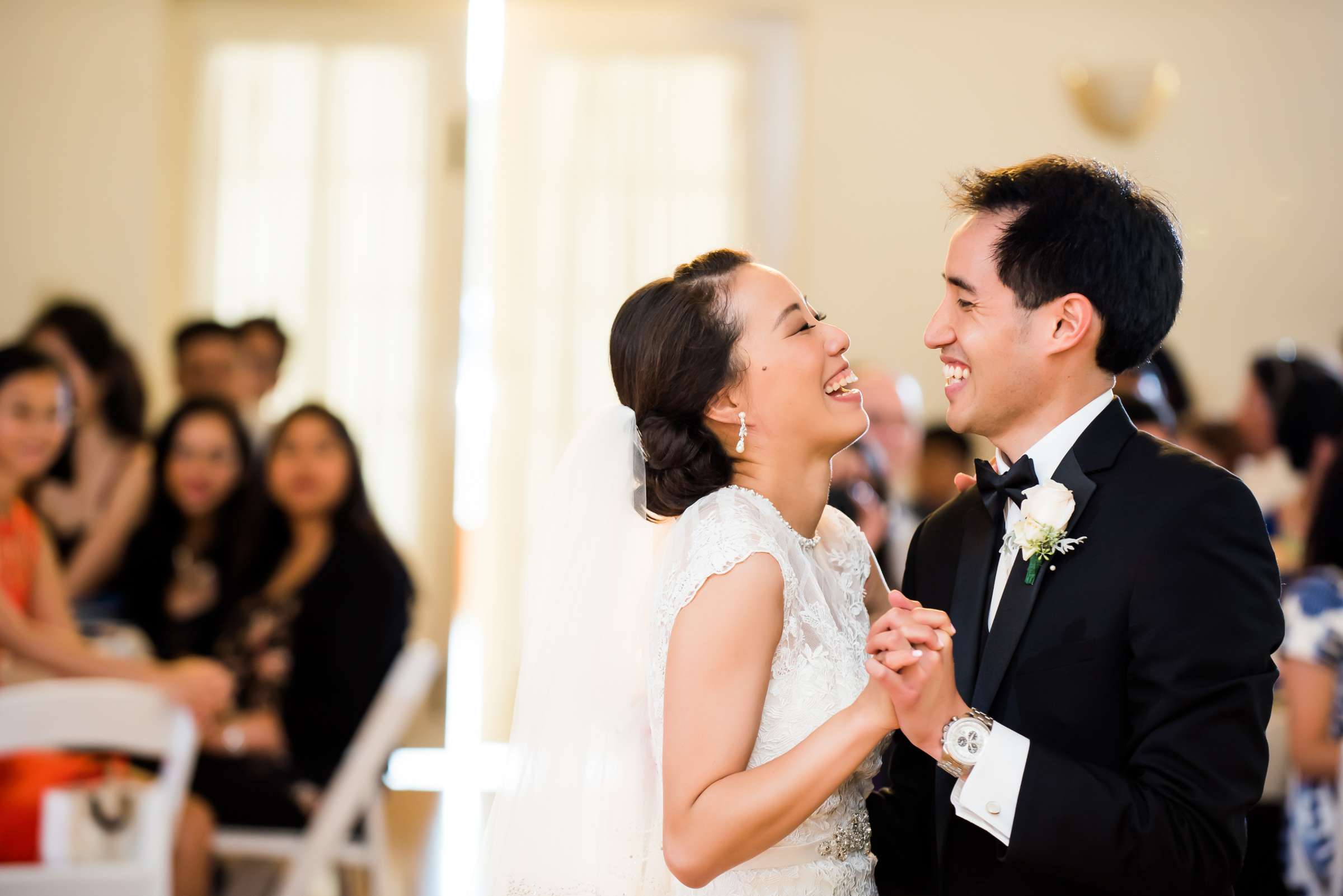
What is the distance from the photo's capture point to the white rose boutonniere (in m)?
1.47

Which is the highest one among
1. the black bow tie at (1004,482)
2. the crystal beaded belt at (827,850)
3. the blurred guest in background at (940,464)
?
the black bow tie at (1004,482)

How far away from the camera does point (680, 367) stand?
1.84 meters

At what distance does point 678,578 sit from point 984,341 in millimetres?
511

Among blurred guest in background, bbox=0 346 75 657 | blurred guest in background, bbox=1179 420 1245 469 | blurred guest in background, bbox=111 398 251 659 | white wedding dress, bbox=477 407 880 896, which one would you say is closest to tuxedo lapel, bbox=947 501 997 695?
white wedding dress, bbox=477 407 880 896

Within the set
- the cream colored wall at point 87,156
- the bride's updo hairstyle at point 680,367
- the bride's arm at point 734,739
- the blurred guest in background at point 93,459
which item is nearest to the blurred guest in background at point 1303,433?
the bride's updo hairstyle at point 680,367

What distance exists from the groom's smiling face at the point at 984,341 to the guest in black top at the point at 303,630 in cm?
275

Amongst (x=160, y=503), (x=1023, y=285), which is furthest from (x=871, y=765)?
(x=160, y=503)

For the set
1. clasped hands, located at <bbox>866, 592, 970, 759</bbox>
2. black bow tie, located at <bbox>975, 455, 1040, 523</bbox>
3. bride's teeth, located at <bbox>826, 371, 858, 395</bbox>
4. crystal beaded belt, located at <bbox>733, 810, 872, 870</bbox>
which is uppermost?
bride's teeth, located at <bbox>826, 371, 858, 395</bbox>

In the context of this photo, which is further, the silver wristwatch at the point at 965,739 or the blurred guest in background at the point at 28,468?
the blurred guest in background at the point at 28,468

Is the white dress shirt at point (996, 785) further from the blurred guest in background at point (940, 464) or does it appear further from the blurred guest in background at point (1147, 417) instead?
the blurred guest in background at point (940, 464)

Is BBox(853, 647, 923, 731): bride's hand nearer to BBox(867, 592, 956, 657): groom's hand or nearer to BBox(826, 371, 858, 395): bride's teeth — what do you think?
BBox(867, 592, 956, 657): groom's hand

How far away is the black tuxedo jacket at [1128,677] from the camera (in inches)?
52.7

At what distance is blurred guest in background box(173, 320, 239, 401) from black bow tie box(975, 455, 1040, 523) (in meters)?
4.29

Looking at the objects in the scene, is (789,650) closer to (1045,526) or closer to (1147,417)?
(1045,526)
